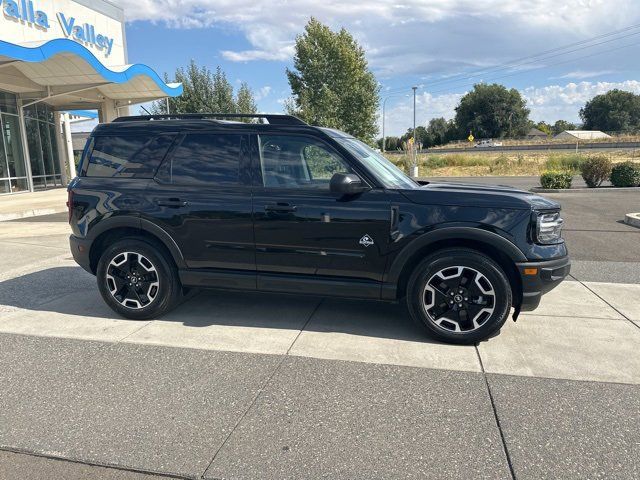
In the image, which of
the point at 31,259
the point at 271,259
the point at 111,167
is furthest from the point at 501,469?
the point at 31,259

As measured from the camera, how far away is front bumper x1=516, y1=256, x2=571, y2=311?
12.7 feet

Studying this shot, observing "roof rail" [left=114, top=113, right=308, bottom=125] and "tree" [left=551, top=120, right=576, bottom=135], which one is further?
"tree" [left=551, top=120, right=576, bottom=135]

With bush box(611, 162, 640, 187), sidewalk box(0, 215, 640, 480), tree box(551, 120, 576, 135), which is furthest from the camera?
tree box(551, 120, 576, 135)

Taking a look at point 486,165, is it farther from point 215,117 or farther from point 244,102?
point 215,117

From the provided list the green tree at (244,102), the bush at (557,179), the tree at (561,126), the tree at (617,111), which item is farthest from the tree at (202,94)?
the tree at (561,126)

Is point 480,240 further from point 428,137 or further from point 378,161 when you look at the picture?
point 428,137

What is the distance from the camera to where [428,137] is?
413 ft

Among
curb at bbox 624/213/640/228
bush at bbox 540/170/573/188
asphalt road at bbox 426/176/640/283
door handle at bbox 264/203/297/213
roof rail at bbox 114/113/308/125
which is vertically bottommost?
asphalt road at bbox 426/176/640/283

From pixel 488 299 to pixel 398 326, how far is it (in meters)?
0.93

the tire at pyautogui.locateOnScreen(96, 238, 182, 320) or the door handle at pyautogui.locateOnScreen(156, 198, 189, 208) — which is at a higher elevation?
the door handle at pyautogui.locateOnScreen(156, 198, 189, 208)

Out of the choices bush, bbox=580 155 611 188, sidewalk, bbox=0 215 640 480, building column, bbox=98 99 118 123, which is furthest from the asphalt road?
building column, bbox=98 99 118 123

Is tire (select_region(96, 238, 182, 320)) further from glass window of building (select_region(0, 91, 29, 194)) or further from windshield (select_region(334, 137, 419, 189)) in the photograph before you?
glass window of building (select_region(0, 91, 29, 194))

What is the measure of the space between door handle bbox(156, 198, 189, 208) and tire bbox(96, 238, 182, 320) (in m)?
0.44

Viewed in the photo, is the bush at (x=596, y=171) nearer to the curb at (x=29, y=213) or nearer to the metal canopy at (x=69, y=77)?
the metal canopy at (x=69, y=77)
